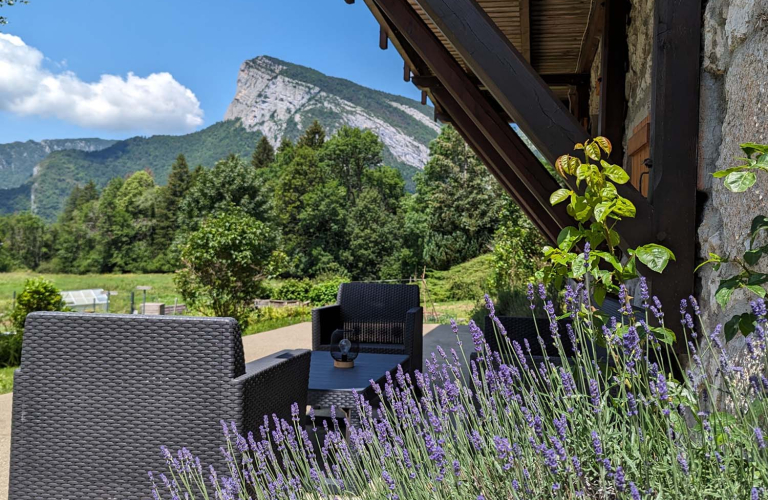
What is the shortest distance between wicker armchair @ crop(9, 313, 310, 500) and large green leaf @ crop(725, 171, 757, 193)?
4.30 ft

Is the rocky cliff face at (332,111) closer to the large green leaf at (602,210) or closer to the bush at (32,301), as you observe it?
the bush at (32,301)

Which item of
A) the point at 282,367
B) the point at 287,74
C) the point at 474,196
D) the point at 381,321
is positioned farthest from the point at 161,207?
the point at 287,74

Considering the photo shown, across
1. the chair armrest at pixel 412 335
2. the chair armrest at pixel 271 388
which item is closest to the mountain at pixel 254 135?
the chair armrest at pixel 412 335

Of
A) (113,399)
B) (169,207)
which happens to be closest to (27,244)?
(169,207)

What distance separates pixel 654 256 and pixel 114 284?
3672cm

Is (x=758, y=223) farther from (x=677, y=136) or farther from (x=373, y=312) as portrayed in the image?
(x=373, y=312)

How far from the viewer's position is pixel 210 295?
11.5 m

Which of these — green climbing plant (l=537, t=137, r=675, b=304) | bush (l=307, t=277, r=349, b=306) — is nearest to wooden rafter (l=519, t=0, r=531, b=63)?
green climbing plant (l=537, t=137, r=675, b=304)

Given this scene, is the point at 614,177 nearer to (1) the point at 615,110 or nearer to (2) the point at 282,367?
(2) the point at 282,367

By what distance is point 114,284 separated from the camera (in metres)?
34.9

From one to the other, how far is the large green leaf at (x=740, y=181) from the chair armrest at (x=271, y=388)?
1.33 m

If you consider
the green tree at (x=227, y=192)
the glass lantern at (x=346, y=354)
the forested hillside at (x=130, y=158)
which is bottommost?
the glass lantern at (x=346, y=354)

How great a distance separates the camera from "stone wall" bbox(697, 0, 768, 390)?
156cm

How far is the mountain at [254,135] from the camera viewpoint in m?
73.0
